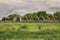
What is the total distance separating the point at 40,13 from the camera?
229 ft

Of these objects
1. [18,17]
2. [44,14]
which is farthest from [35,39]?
[44,14]


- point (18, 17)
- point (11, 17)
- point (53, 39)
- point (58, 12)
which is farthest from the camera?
point (58, 12)

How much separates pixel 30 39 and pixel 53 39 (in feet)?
6.13

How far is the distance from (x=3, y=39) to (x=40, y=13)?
5345 centimetres

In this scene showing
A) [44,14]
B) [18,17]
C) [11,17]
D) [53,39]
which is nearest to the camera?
[53,39]

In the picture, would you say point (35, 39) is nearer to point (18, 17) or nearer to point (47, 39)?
point (47, 39)

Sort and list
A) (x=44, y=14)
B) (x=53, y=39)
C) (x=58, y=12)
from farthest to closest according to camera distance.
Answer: (x=58, y=12)
(x=44, y=14)
(x=53, y=39)

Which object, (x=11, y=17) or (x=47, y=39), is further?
(x=11, y=17)

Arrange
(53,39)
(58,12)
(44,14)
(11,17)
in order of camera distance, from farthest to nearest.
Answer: (58,12)
(44,14)
(11,17)
(53,39)

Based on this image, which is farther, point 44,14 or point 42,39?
point 44,14

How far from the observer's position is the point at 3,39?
16.9 meters

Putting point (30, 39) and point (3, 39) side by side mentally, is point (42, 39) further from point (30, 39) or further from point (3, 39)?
point (3, 39)

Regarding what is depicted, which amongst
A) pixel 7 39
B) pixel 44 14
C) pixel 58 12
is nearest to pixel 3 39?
pixel 7 39

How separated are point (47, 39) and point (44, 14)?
51748 mm
